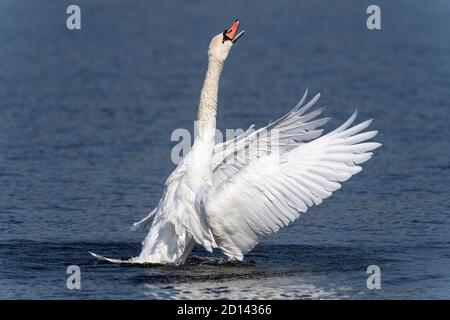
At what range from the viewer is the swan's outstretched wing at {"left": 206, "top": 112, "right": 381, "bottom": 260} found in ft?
46.0

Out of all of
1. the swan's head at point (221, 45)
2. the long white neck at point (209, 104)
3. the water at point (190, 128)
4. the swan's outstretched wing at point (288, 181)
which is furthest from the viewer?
the swan's head at point (221, 45)

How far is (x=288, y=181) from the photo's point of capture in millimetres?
14078

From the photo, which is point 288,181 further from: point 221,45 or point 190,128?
point 190,128

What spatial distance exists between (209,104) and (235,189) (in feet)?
5.90

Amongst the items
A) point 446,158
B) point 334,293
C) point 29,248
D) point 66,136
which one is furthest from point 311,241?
point 66,136

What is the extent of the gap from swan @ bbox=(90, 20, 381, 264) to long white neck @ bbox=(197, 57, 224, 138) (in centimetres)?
1

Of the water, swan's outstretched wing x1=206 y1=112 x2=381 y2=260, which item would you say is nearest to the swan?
swan's outstretched wing x1=206 y1=112 x2=381 y2=260

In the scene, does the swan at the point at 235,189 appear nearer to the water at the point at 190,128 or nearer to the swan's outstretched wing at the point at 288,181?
the swan's outstretched wing at the point at 288,181

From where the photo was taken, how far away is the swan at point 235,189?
553 inches

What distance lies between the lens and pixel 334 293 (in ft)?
44.2

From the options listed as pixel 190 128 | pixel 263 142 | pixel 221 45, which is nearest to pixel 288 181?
pixel 263 142

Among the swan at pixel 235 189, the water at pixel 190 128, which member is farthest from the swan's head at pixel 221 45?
the water at pixel 190 128

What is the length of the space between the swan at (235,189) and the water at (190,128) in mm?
463

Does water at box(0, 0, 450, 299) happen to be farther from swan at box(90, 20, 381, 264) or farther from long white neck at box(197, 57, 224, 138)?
long white neck at box(197, 57, 224, 138)
